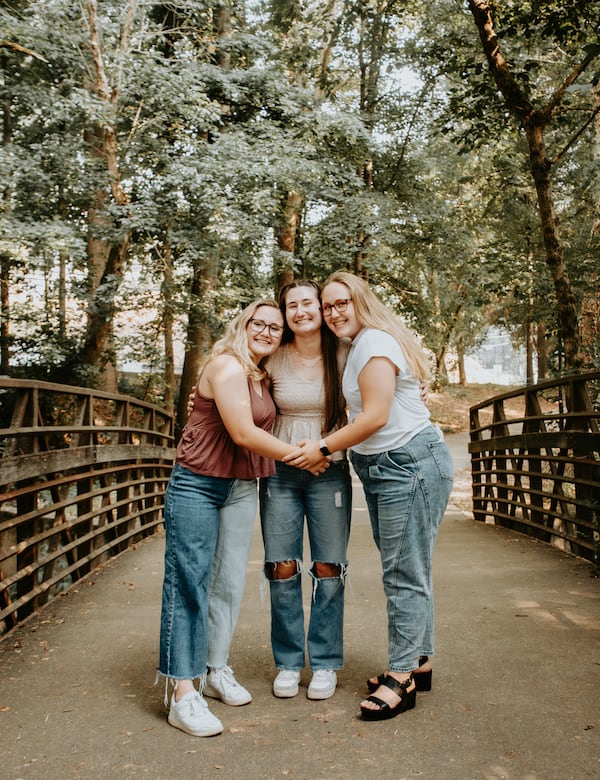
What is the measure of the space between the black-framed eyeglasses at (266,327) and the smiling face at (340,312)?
0.72ft

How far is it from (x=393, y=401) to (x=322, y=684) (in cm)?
124

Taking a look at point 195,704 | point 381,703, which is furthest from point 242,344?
point 381,703

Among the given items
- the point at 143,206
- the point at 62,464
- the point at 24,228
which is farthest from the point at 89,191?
the point at 62,464

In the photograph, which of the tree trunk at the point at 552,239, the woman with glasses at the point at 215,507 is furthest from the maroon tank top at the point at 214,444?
the tree trunk at the point at 552,239

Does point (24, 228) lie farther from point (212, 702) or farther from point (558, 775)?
point (558, 775)

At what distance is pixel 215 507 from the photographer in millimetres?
3084

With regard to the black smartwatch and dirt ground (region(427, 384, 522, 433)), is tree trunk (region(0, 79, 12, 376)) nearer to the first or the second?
the black smartwatch

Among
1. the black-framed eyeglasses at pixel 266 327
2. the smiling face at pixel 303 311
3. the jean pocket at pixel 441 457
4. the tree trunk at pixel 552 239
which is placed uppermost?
the tree trunk at pixel 552 239

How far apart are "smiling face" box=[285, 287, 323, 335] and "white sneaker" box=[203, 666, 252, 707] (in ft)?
4.90

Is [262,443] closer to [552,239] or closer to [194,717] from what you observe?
[194,717]

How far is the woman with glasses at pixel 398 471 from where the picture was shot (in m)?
2.95

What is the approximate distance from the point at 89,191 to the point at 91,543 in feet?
23.0

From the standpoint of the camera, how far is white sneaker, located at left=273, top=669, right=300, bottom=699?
3135 millimetres

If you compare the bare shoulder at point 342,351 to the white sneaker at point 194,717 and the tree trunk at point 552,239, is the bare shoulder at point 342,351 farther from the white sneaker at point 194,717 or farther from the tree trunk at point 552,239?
the tree trunk at point 552,239
